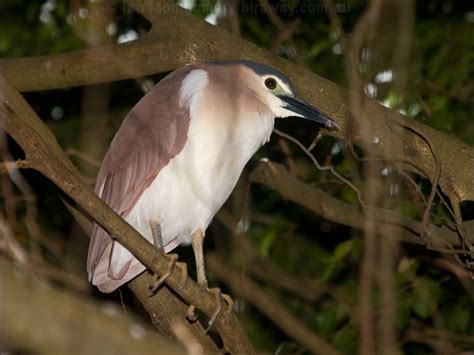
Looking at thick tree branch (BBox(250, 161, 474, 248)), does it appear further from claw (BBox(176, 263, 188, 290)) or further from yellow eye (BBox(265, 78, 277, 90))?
claw (BBox(176, 263, 188, 290))

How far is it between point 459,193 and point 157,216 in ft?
3.46

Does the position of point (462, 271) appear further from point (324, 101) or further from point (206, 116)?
point (206, 116)

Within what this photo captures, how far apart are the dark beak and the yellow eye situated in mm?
44

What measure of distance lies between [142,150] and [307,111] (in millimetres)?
597

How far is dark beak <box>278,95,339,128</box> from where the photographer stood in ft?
9.64

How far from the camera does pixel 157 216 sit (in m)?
3.14

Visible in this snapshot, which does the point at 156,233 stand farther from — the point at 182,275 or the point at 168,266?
the point at 168,266

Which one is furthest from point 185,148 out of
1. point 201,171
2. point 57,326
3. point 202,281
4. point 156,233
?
point 57,326

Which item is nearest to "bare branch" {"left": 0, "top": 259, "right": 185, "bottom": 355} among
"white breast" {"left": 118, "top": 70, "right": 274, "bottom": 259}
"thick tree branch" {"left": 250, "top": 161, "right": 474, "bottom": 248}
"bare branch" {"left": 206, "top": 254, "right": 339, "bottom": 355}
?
"white breast" {"left": 118, "top": 70, "right": 274, "bottom": 259}

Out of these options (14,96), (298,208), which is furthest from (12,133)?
(298,208)

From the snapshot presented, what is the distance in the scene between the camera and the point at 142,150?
3100 millimetres

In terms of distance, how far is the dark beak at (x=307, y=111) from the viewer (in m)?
2.94

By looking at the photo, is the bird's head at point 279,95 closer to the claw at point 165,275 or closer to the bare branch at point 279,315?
the claw at point 165,275

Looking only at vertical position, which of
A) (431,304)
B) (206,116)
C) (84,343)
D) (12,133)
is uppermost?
(84,343)
